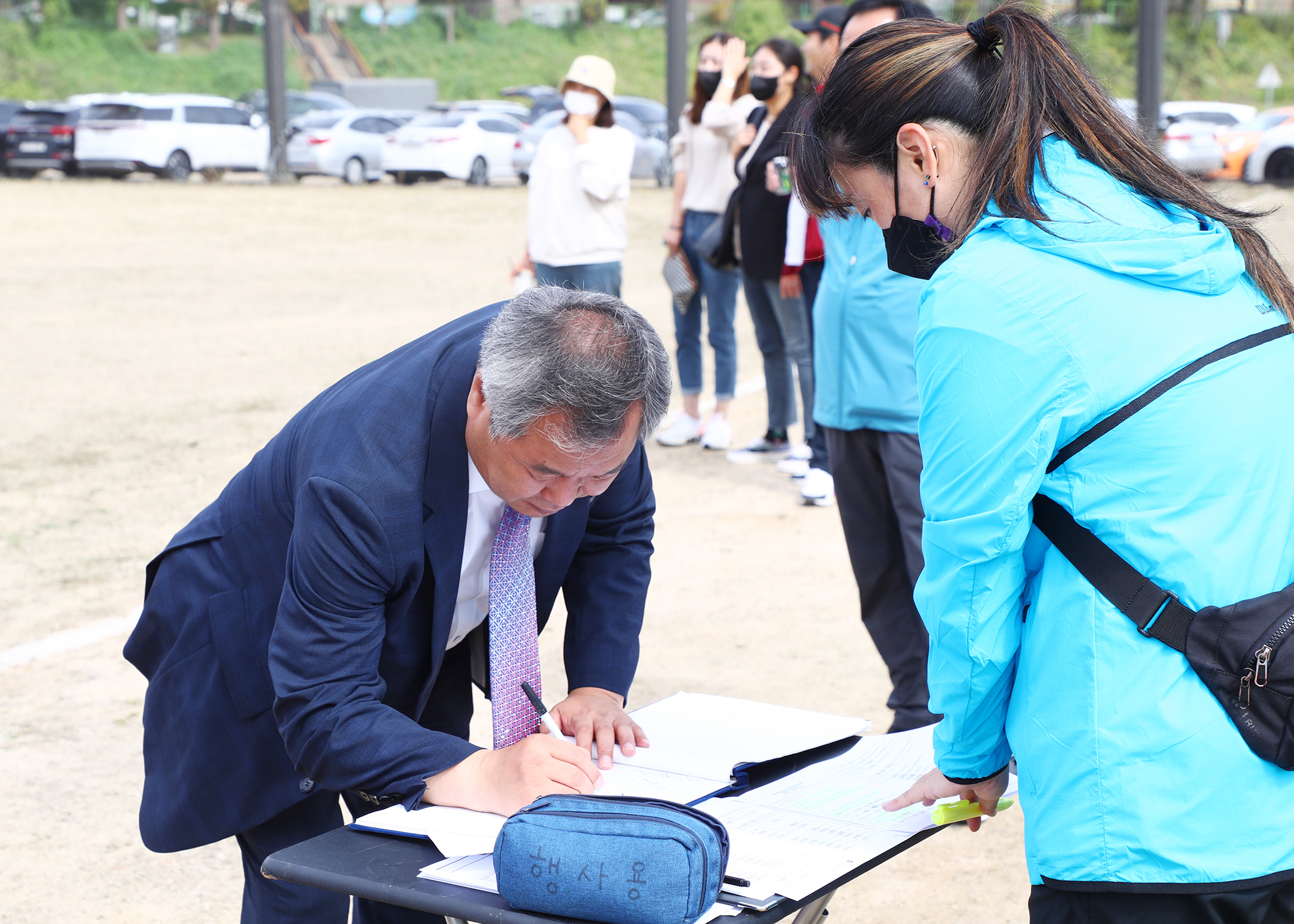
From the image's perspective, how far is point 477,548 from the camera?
76.8 inches

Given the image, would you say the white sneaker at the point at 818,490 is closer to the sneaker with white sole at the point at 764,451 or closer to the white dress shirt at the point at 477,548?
the sneaker with white sole at the point at 764,451

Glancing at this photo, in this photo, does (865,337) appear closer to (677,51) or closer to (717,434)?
→ (717,434)

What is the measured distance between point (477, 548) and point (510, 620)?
0.12 m

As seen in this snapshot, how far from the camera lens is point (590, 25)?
4825cm

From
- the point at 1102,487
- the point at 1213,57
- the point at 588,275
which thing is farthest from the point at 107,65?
the point at 1102,487

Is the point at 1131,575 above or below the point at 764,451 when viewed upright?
above

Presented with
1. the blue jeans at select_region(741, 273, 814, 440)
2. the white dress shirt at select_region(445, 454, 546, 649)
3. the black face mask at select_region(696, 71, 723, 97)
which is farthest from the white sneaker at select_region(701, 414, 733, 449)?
the white dress shirt at select_region(445, 454, 546, 649)

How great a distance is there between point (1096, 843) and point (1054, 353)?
0.51 m

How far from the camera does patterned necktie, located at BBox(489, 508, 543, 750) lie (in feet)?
6.28

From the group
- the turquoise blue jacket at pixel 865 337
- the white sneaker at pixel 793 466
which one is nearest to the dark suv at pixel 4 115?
the white sneaker at pixel 793 466

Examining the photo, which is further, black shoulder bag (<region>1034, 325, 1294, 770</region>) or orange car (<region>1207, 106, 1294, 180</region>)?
orange car (<region>1207, 106, 1294, 180</region>)

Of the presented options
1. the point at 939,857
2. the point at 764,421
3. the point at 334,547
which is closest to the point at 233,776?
the point at 334,547

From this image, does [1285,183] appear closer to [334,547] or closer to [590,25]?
[334,547]

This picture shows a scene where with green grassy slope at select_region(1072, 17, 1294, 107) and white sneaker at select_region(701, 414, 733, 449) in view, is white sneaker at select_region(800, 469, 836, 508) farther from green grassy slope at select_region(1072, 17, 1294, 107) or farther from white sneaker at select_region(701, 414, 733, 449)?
green grassy slope at select_region(1072, 17, 1294, 107)
